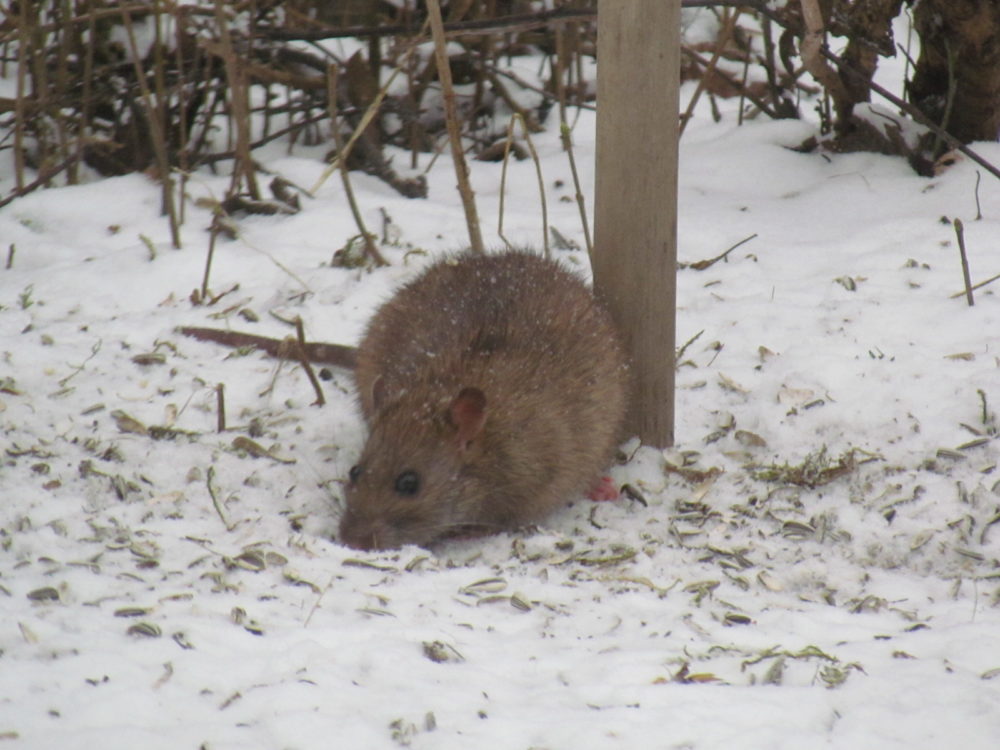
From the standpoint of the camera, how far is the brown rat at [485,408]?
153 inches

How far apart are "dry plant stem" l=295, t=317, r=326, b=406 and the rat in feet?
0.07

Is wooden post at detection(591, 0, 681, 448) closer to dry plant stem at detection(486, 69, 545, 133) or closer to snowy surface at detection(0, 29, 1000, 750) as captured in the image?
snowy surface at detection(0, 29, 1000, 750)

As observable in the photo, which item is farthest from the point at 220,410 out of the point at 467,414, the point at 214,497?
the point at 467,414

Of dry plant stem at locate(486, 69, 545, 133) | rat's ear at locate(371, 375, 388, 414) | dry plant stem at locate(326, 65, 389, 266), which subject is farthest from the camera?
dry plant stem at locate(486, 69, 545, 133)

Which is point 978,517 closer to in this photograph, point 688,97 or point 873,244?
point 873,244

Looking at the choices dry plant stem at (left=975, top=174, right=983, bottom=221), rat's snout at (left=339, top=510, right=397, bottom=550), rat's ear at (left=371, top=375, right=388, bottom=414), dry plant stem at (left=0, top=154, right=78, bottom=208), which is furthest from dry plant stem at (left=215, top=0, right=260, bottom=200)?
dry plant stem at (left=975, top=174, right=983, bottom=221)

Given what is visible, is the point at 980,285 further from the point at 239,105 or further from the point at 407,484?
the point at 239,105

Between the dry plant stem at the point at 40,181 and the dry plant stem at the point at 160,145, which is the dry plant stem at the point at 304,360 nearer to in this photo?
the dry plant stem at the point at 160,145

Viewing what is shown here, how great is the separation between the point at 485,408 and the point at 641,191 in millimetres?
915

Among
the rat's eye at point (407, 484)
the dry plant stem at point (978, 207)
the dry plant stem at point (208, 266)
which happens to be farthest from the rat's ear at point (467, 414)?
the dry plant stem at point (978, 207)

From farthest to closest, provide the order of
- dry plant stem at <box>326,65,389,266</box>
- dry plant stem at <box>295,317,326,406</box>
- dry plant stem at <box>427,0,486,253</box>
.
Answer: dry plant stem at <box>326,65,389,266</box>
dry plant stem at <box>295,317,326,406</box>
dry plant stem at <box>427,0,486,253</box>

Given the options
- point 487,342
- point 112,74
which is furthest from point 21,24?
point 487,342

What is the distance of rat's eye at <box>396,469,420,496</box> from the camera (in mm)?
3879

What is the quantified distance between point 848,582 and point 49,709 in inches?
85.5
